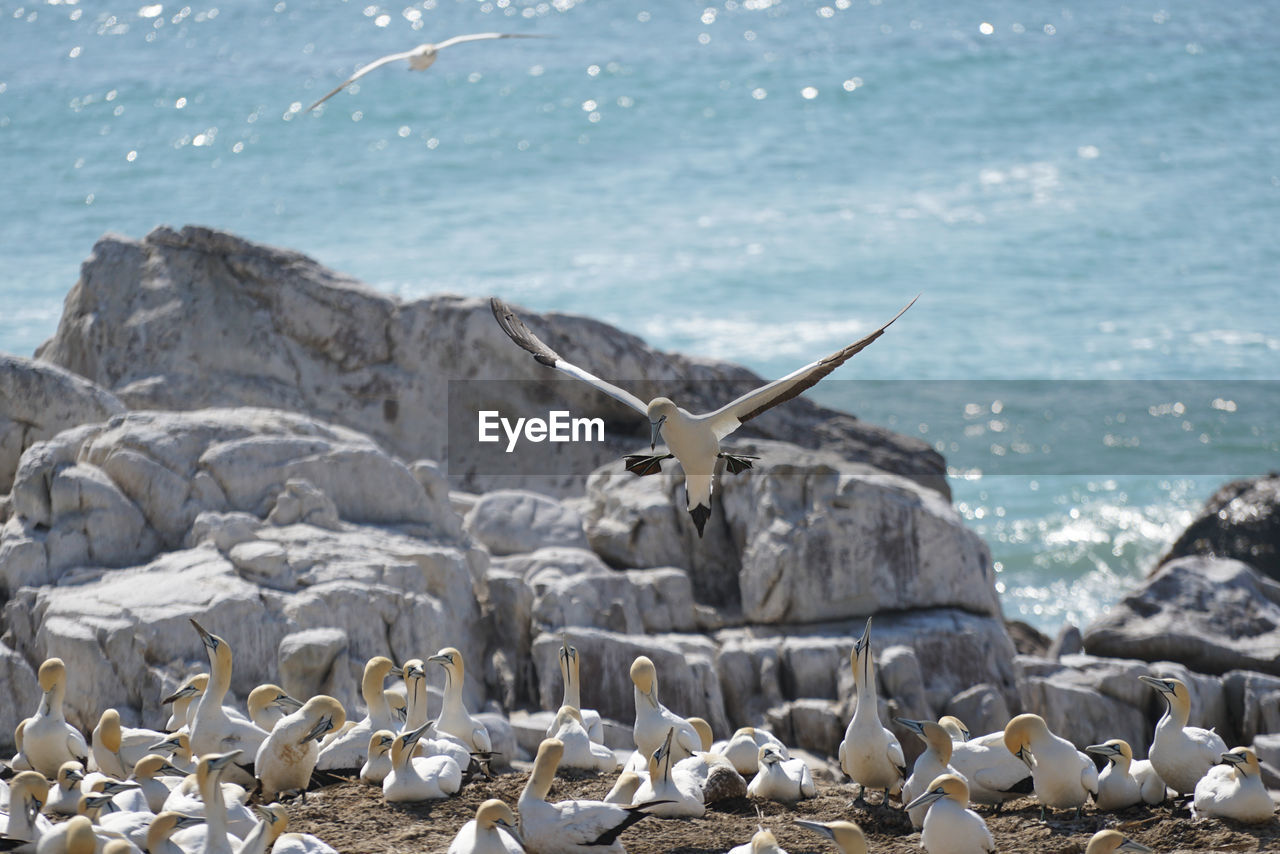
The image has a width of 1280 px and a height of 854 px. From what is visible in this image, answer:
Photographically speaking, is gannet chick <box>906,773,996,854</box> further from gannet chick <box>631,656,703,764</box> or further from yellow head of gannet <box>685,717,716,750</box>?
yellow head of gannet <box>685,717,716,750</box>

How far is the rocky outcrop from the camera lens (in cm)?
1466

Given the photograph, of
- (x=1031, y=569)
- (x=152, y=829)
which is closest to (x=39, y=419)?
(x=152, y=829)

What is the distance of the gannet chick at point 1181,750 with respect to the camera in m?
7.37

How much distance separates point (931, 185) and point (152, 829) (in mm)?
33775

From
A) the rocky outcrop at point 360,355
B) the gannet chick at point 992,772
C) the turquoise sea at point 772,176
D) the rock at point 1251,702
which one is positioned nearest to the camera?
the gannet chick at point 992,772

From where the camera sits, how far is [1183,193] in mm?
36312

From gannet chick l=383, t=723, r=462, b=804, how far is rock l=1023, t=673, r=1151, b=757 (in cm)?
573

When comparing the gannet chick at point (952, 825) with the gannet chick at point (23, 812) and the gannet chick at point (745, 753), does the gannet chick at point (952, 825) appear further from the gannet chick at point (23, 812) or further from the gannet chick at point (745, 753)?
the gannet chick at point (23, 812)

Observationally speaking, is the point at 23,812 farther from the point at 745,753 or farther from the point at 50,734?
the point at 745,753

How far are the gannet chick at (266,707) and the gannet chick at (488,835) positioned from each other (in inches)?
92.9

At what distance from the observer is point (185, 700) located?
8469 mm

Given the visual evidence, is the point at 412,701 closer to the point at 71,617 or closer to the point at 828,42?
the point at 71,617

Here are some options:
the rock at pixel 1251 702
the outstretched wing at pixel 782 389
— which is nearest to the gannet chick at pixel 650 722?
the outstretched wing at pixel 782 389

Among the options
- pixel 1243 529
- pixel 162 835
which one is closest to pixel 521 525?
pixel 162 835
